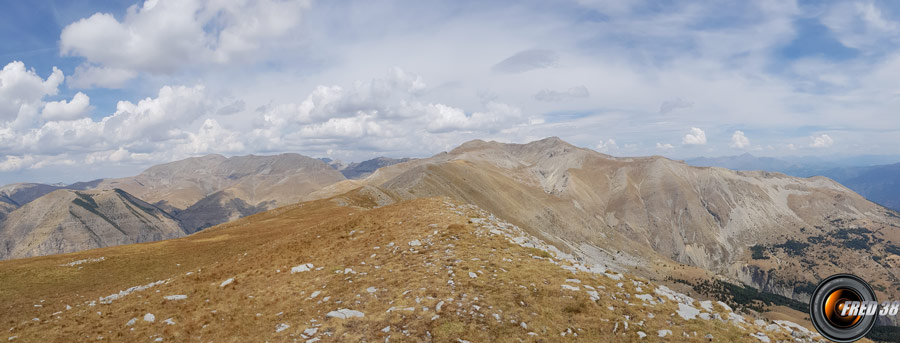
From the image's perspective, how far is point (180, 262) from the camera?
3497 cm

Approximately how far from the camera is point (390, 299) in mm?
16984

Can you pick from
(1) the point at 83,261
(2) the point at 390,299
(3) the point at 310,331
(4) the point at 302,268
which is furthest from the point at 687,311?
(1) the point at 83,261

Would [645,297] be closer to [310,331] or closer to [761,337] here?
[761,337]

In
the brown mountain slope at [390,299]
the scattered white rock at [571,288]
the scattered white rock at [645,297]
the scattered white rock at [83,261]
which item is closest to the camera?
the brown mountain slope at [390,299]

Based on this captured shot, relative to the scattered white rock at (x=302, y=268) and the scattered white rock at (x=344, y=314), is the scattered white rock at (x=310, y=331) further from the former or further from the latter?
the scattered white rock at (x=302, y=268)

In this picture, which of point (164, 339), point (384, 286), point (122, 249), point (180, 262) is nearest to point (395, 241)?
point (384, 286)

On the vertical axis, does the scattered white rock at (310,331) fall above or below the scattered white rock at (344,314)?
below

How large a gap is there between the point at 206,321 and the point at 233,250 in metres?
23.0

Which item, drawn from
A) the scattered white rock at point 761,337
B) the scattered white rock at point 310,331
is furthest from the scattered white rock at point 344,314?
the scattered white rock at point 761,337

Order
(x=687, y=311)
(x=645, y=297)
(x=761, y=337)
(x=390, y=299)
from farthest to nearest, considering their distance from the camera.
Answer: (x=390, y=299) < (x=645, y=297) < (x=687, y=311) < (x=761, y=337)

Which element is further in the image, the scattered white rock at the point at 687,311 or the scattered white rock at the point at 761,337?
the scattered white rock at the point at 687,311

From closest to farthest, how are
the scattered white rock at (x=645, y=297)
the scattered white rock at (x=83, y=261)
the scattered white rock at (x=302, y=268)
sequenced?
the scattered white rock at (x=645, y=297) → the scattered white rock at (x=302, y=268) → the scattered white rock at (x=83, y=261)

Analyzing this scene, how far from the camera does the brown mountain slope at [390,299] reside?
1431 centimetres

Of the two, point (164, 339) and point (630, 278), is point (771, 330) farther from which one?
point (164, 339)
